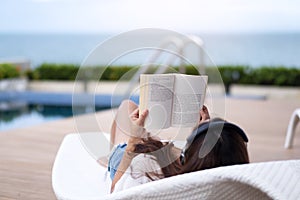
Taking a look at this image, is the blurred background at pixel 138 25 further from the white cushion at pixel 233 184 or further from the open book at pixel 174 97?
the white cushion at pixel 233 184

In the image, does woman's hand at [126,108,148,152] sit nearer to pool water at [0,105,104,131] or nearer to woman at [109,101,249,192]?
woman at [109,101,249,192]

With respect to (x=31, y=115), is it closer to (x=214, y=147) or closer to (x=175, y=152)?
(x=175, y=152)

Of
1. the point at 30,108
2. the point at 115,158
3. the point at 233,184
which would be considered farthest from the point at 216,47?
the point at 233,184

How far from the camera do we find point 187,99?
156 cm

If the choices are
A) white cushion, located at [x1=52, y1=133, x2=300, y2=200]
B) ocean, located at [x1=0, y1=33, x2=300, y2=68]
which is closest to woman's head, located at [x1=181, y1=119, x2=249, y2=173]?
white cushion, located at [x1=52, y1=133, x2=300, y2=200]

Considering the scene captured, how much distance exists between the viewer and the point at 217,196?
50.4 inches

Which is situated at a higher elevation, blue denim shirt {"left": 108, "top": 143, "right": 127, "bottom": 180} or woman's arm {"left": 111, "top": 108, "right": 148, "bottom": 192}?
woman's arm {"left": 111, "top": 108, "right": 148, "bottom": 192}

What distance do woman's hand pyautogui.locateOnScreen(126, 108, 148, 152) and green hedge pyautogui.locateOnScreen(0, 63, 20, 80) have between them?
30.1 feet

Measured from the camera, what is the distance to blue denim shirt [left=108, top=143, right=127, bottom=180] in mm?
1798

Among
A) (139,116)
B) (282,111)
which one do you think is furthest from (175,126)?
(282,111)

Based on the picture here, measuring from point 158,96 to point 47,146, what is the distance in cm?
205

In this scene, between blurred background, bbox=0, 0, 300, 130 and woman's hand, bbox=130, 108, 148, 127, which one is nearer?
woman's hand, bbox=130, 108, 148, 127

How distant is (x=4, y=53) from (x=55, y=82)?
1820cm

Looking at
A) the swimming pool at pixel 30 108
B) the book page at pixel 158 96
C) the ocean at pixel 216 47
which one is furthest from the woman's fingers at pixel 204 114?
the ocean at pixel 216 47
